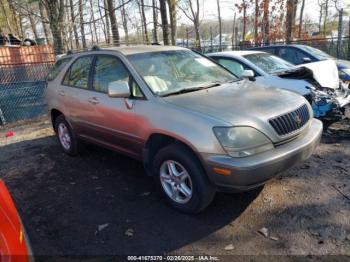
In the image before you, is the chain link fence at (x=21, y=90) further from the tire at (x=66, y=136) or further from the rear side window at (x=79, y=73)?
the rear side window at (x=79, y=73)

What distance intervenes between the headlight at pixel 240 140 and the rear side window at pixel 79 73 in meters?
2.58

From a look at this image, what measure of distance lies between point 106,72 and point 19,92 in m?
5.66

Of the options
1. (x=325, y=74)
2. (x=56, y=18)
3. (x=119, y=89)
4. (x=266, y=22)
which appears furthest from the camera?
(x=266, y=22)

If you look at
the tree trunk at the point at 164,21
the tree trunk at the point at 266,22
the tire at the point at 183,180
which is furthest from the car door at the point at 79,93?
the tree trunk at the point at 266,22

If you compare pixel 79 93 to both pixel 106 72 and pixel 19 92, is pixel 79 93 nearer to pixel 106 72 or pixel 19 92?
pixel 106 72

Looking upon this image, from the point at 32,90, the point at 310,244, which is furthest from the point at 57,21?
the point at 310,244

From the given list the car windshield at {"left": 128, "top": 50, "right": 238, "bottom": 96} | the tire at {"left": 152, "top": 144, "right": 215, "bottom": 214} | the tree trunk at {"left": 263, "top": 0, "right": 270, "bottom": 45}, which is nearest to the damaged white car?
the car windshield at {"left": 128, "top": 50, "right": 238, "bottom": 96}

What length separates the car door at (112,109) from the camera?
12.9 ft

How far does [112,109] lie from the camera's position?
13.7 feet

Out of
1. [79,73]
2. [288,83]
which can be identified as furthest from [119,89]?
[288,83]

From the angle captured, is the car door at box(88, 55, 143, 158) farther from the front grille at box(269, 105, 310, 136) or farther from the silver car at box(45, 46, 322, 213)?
the front grille at box(269, 105, 310, 136)

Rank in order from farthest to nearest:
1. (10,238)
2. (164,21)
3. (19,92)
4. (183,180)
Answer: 1. (164,21)
2. (19,92)
3. (183,180)
4. (10,238)

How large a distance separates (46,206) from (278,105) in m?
3.00

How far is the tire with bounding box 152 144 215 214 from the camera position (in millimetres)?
3230
